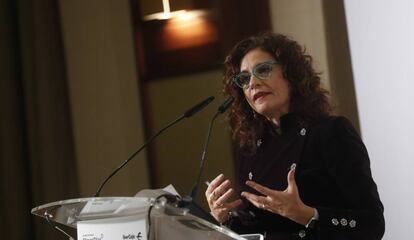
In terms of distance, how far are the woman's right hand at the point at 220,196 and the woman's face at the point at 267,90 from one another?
0.32 meters

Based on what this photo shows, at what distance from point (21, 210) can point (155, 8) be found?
4.30ft

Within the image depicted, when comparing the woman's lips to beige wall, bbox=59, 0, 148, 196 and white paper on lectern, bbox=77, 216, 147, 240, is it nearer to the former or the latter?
white paper on lectern, bbox=77, 216, 147, 240

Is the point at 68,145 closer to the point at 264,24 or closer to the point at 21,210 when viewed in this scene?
the point at 21,210

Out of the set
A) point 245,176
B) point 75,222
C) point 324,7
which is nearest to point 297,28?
point 324,7

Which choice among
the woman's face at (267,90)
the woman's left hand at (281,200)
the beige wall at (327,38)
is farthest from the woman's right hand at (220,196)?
the beige wall at (327,38)

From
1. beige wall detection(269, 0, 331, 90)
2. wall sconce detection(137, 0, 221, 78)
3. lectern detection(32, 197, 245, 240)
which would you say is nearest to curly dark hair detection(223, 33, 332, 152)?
beige wall detection(269, 0, 331, 90)

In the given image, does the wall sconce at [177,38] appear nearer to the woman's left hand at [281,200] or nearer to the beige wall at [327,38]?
the beige wall at [327,38]

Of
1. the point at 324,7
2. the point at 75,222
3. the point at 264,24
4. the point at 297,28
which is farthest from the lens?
the point at 264,24

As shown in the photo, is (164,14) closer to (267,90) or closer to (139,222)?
(267,90)

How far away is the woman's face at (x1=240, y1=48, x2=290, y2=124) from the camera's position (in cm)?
159

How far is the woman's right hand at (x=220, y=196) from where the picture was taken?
1345 millimetres

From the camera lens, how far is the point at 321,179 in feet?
4.83

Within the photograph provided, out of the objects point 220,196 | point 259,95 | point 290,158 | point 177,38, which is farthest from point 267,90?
point 177,38

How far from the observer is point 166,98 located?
9.74 feet
